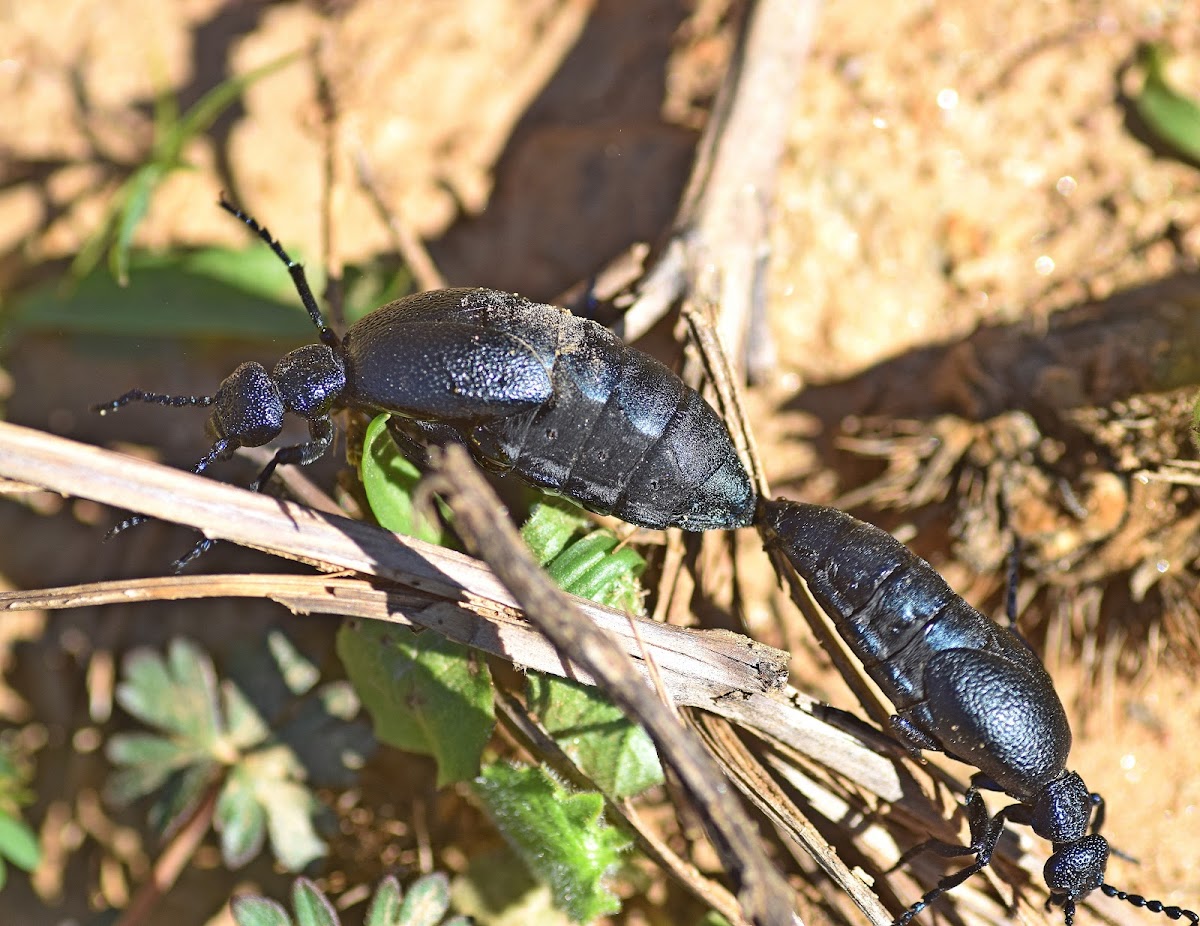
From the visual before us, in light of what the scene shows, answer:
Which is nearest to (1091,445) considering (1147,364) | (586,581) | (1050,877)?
(1147,364)

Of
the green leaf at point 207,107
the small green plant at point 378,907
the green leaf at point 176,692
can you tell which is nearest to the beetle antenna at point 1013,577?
the small green plant at point 378,907

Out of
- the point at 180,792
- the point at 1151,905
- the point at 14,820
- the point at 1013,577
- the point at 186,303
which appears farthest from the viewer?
the point at 186,303

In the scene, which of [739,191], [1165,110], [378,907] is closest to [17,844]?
[378,907]

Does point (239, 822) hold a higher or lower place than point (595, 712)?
lower

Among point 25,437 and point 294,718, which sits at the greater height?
point 25,437

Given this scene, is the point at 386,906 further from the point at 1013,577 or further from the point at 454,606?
the point at 1013,577

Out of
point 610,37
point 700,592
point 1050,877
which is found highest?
point 610,37

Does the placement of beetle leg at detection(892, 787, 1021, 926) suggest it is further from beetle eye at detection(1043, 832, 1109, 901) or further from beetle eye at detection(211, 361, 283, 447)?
beetle eye at detection(211, 361, 283, 447)

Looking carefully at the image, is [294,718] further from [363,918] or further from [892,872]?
[892,872]
